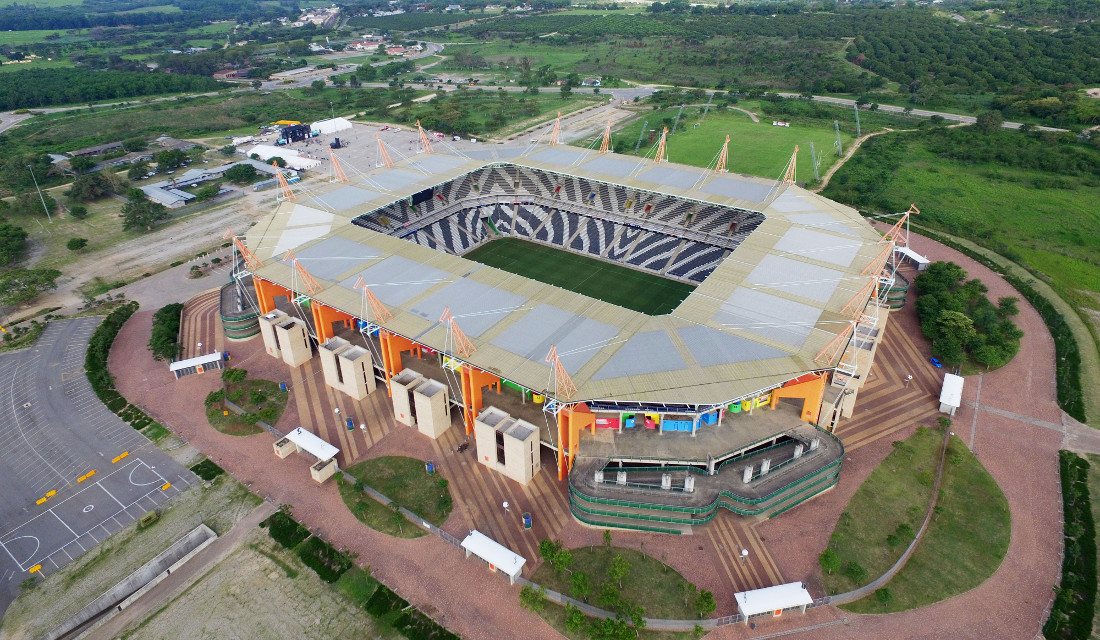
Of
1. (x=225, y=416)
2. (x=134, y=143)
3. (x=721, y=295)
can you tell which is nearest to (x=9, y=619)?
(x=225, y=416)

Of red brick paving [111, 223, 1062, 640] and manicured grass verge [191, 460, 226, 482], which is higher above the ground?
manicured grass verge [191, 460, 226, 482]

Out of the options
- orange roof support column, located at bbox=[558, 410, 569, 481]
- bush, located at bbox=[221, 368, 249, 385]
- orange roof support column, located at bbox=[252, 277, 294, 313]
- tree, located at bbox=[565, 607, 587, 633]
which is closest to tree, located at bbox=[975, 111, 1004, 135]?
orange roof support column, located at bbox=[558, 410, 569, 481]

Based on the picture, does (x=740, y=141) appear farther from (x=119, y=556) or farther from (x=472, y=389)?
(x=119, y=556)

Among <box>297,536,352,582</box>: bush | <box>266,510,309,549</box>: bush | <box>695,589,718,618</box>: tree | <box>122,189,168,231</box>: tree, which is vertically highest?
<box>122,189,168,231</box>: tree

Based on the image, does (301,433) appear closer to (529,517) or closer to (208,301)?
(529,517)

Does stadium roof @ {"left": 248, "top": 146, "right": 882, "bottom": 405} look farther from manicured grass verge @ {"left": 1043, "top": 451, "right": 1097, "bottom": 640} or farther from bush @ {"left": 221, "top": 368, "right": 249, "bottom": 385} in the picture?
manicured grass verge @ {"left": 1043, "top": 451, "right": 1097, "bottom": 640}
